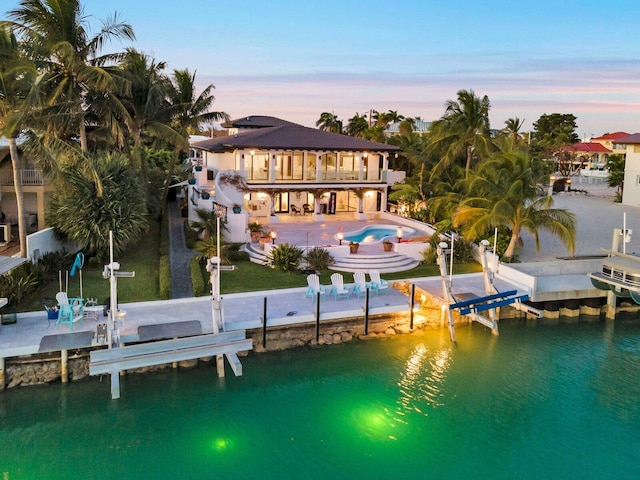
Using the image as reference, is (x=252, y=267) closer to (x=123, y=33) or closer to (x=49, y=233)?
(x=49, y=233)

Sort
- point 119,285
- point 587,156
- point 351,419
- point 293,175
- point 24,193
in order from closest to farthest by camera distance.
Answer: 1. point 351,419
2. point 119,285
3. point 24,193
4. point 293,175
5. point 587,156

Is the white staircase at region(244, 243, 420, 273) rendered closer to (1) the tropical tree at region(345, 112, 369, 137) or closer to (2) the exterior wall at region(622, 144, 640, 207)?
(2) the exterior wall at region(622, 144, 640, 207)

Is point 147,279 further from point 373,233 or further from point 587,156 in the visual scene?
point 587,156

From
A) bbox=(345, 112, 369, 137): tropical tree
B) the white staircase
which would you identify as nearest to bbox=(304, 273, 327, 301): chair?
the white staircase

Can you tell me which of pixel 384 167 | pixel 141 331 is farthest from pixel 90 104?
pixel 384 167

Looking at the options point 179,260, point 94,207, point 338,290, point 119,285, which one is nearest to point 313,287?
point 338,290

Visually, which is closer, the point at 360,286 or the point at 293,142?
the point at 360,286
